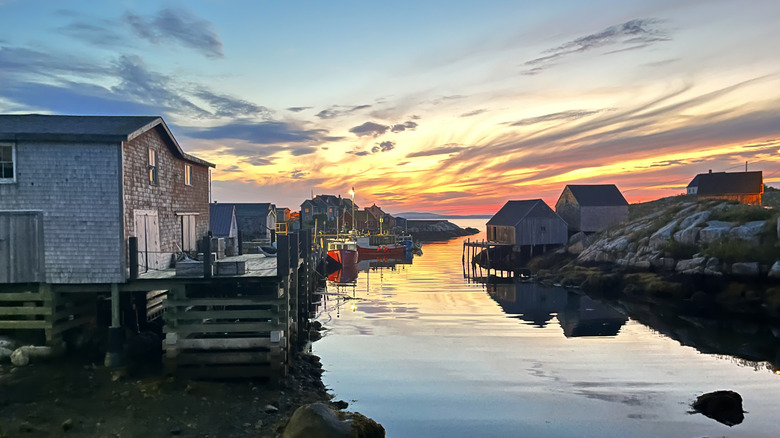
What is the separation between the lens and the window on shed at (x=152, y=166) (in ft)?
56.3

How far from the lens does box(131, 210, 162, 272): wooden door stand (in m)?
15.8

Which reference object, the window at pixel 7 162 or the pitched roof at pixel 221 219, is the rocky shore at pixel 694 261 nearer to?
the pitched roof at pixel 221 219

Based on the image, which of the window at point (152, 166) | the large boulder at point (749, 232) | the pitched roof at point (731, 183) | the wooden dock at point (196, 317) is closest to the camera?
the wooden dock at point (196, 317)

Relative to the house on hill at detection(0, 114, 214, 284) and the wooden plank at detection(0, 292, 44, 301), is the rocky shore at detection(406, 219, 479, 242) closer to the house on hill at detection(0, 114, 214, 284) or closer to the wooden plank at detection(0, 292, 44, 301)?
the house on hill at detection(0, 114, 214, 284)

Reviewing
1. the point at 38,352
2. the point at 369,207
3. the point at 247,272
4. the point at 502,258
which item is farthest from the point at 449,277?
the point at 369,207

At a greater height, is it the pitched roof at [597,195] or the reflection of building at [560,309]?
the pitched roof at [597,195]

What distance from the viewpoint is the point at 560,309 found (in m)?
30.5

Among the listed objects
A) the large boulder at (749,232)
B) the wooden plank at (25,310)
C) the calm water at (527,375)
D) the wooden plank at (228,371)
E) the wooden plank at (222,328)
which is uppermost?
the large boulder at (749,232)

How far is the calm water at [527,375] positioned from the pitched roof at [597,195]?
3036cm

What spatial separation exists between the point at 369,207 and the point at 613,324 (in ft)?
310

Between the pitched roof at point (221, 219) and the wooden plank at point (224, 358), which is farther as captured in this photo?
the pitched roof at point (221, 219)

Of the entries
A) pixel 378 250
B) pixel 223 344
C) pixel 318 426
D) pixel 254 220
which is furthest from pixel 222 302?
pixel 378 250

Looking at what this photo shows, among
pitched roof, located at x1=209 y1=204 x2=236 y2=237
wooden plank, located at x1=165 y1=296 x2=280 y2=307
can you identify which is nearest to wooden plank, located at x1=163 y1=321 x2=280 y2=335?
wooden plank, located at x1=165 y1=296 x2=280 y2=307

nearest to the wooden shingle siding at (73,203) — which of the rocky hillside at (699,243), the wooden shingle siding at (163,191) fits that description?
the wooden shingle siding at (163,191)
